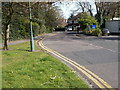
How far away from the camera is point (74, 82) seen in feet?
16.4

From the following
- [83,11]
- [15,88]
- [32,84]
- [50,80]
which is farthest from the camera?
[83,11]

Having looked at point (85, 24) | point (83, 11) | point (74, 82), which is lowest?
point (74, 82)

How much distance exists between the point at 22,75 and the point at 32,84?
3.24 feet

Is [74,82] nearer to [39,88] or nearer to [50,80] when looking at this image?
[50,80]

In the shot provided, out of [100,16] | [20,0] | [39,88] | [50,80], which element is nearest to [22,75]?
[50,80]

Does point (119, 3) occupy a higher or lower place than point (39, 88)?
higher

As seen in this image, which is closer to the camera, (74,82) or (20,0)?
(74,82)

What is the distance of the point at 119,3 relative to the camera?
1516 inches

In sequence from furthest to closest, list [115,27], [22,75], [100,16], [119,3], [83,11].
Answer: [83,11], [100,16], [115,27], [119,3], [22,75]

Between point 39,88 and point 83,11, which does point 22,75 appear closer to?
point 39,88

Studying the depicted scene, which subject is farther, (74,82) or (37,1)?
(37,1)

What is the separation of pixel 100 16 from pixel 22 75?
141 feet

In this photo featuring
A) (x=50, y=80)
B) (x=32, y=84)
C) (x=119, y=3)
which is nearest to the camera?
(x=32, y=84)

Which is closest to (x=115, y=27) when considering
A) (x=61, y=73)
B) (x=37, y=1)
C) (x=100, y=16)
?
(x=100, y=16)
